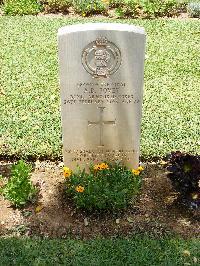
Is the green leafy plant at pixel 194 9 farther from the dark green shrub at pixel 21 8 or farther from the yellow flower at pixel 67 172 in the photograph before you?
the yellow flower at pixel 67 172

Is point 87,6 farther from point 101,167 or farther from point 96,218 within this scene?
point 96,218

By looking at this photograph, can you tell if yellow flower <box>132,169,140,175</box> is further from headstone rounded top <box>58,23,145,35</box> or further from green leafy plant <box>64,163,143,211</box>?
headstone rounded top <box>58,23,145,35</box>

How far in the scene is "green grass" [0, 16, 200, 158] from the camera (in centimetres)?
682

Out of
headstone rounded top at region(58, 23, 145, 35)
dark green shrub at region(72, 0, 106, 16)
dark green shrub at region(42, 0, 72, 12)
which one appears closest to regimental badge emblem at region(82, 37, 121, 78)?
headstone rounded top at region(58, 23, 145, 35)

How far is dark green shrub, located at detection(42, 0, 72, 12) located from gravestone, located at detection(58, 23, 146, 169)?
20.0 ft

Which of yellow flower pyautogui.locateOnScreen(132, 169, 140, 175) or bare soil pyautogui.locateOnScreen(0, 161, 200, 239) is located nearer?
bare soil pyautogui.locateOnScreen(0, 161, 200, 239)

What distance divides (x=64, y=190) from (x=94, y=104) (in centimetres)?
115

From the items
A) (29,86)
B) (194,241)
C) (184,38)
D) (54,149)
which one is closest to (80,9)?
(184,38)

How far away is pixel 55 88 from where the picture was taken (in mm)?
8109

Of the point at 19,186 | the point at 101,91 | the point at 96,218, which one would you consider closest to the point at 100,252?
the point at 96,218

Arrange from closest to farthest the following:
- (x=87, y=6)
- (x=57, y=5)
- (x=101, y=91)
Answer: (x=101, y=91), (x=87, y=6), (x=57, y=5)

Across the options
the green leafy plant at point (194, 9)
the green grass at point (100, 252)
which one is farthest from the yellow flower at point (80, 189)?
the green leafy plant at point (194, 9)

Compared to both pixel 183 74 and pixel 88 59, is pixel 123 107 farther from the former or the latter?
pixel 183 74

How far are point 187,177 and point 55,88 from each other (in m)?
3.39
